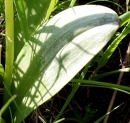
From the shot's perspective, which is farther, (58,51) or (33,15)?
(33,15)

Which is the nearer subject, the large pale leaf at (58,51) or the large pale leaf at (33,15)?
the large pale leaf at (58,51)

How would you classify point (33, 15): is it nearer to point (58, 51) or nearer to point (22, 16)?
point (22, 16)

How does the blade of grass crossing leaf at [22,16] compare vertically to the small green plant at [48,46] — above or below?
above

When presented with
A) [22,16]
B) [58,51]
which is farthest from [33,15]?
[58,51]

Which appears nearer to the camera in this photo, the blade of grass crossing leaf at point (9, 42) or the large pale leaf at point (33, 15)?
the blade of grass crossing leaf at point (9, 42)

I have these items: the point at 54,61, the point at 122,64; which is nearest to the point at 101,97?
the point at 122,64

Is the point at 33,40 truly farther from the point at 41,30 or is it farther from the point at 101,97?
the point at 101,97

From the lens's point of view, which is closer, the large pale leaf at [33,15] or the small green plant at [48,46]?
the small green plant at [48,46]
